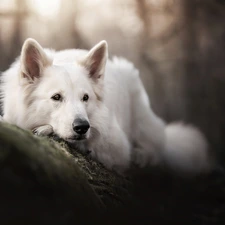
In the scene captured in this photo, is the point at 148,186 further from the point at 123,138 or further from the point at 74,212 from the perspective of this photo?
the point at 74,212

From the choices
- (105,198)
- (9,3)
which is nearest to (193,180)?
(105,198)

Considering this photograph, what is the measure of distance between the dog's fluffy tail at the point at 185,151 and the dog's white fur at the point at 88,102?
0.63 feet

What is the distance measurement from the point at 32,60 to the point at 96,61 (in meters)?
0.49

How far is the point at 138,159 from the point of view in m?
3.66

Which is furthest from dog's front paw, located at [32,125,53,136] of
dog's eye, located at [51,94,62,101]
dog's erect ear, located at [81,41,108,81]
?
dog's erect ear, located at [81,41,108,81]

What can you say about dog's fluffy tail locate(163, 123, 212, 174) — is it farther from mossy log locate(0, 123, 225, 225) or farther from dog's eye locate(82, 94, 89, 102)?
mossy log locate(0, 123, 225, 225)

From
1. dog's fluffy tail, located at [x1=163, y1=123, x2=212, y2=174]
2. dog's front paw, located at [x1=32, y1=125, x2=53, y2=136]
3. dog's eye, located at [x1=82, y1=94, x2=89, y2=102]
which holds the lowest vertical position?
dog's fluffy tail, located at [x1=163, y1=123, x2=212, y2=174]

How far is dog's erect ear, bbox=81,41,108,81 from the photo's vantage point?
2943 millimetres

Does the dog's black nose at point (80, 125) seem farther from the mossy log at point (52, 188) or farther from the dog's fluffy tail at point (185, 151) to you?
the dog's fluffy tail at point (185, 151)

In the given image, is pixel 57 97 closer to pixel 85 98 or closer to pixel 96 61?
pixel 85 98

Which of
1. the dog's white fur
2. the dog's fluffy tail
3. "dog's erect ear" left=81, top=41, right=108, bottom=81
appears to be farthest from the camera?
the dog's fluffy tail

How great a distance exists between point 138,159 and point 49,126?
46.0 inches

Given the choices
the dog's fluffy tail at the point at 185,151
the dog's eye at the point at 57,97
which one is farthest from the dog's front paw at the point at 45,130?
the dog's fluffy tail at the point at 185,151

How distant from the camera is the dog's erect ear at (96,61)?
2943mm
